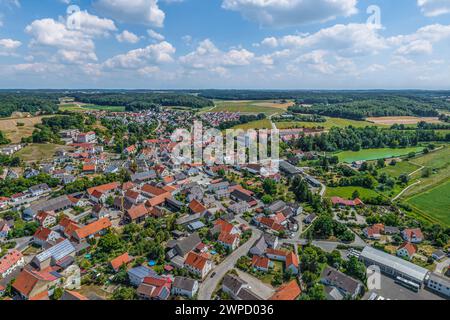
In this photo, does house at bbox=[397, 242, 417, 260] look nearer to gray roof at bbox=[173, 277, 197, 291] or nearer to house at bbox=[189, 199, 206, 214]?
gray roof at bbox=[173, 277, 197, 291]

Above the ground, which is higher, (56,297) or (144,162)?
(144,162)

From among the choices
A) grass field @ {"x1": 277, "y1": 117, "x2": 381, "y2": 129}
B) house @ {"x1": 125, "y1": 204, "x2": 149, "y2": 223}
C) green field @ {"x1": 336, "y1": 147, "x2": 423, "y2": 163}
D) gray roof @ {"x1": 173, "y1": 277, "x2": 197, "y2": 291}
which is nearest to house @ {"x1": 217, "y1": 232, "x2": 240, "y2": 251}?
gray roof @ {"x1": 173, "y1": 277, "x2": 197, "y2": 291}

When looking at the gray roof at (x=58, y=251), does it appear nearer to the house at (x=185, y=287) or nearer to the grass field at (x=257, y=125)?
the house at (x=185, y=287)

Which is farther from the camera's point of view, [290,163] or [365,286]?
[290,163]

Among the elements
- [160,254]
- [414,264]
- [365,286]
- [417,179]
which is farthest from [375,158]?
[160,254]

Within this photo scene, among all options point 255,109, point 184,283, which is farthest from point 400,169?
point 255,109

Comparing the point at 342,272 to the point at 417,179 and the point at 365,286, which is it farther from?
the point at 417,179

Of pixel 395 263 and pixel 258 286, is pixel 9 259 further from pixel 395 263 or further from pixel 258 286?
pixel 395 263
